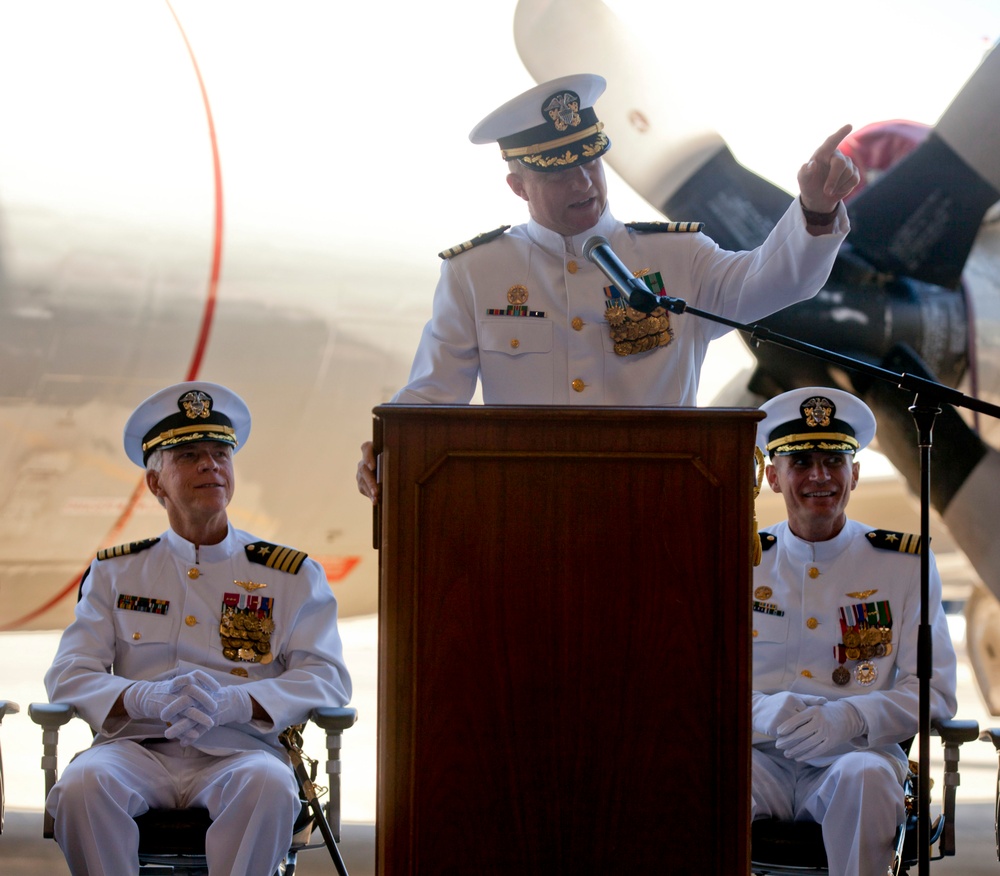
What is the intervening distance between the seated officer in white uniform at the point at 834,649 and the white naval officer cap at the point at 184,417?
103cm

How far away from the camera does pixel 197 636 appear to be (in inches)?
89.9

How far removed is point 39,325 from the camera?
137 inches

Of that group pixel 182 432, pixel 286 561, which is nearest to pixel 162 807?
pixel 286 561

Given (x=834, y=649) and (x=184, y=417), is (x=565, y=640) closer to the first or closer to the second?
(x=834, y=649)

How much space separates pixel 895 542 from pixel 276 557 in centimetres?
115

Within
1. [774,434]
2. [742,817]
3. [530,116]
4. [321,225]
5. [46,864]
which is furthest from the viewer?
[321,225]

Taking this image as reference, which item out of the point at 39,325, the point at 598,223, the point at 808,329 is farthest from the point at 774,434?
the point at 39,325

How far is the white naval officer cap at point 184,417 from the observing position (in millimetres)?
2346


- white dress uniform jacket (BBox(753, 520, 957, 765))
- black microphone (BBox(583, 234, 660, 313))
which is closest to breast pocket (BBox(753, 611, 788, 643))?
white dress uniform jacket (BBox(753, 520, 957, 765))

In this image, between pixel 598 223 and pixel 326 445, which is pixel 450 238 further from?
pixel 598 223

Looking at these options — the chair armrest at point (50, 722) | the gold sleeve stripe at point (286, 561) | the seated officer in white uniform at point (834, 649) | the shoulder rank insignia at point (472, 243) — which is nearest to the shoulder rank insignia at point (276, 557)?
the gold sleeve stripe at point (286, 561)

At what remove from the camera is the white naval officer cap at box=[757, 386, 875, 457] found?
2.32 m

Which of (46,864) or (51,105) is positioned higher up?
(51,105)

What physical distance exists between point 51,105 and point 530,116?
2.07 m
